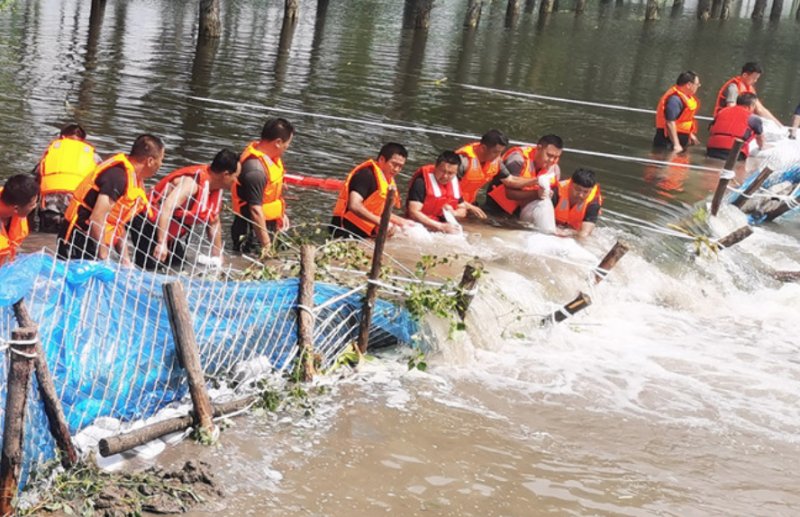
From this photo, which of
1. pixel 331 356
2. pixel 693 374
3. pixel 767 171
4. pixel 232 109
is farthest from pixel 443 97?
pixel 331 356

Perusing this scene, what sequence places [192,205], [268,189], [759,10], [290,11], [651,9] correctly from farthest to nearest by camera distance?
[759,10] → [651,9] → [290,11] → [268,189] → [192,205]

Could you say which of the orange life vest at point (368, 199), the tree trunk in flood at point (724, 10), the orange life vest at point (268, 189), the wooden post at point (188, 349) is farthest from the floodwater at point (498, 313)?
the tree trunk in flood at point (724, 10)

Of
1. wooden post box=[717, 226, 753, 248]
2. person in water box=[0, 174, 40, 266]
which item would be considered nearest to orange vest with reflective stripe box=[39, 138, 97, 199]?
person in water box=[0, 174, 40, 266]

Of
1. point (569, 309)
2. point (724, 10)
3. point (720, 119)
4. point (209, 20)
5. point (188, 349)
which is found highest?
point (724, 10)

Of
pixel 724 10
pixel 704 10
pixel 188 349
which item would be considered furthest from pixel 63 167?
pixel 724 10

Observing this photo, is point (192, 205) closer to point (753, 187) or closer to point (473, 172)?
point (473, 172)

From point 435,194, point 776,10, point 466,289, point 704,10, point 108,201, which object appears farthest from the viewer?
point 776,10

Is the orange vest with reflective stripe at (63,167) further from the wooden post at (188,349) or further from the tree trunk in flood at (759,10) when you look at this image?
the tree trunk in flood at (759,10)

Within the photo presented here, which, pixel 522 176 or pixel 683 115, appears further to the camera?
pixel 683 115

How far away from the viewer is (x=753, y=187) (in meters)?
13.8

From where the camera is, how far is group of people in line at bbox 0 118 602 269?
24.9 ft

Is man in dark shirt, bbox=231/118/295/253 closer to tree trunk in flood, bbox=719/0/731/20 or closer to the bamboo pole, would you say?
the bamboo pole

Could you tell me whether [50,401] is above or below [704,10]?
below

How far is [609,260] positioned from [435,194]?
1.95 m
